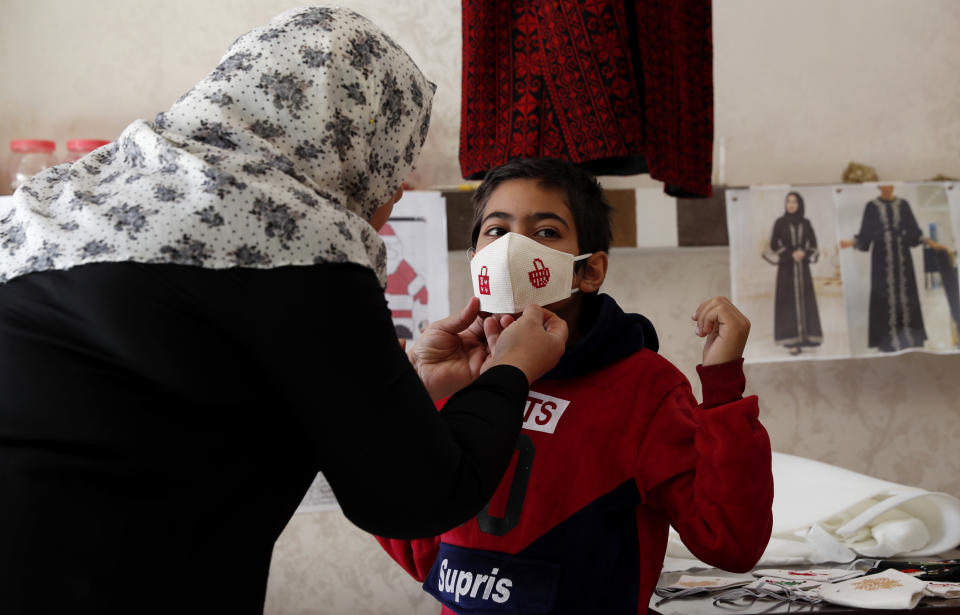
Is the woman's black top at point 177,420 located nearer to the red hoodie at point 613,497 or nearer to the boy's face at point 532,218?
the red hoodie at point 613,497

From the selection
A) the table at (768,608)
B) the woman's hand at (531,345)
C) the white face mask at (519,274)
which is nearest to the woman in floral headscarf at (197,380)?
the woman's hand at (531,345)

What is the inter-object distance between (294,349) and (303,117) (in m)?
0.26

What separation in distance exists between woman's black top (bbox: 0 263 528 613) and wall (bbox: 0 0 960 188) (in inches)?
76.6

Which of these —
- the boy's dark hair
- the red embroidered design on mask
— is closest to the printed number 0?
the red embroidered design on mask

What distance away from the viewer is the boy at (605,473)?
1.07 meters

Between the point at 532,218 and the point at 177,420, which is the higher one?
the point at 532,218

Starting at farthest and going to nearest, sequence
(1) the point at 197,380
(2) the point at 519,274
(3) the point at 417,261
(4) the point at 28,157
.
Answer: (3) the point at 417,261 → (4) the point at 28,157 → (2) the point at 519,274 → (1) the point at 197,380

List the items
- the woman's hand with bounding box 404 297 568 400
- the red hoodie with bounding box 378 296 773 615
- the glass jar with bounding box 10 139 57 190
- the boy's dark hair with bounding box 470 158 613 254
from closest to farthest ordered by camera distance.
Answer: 1. the red hoodie with bounding box 378 296 773 615
2. the woman's hand with bounding box 404 297 568 400
3. the boy's dark hair with bounding box 470 158 613 254
4. the glass jar with bounding box 10 139 57 190

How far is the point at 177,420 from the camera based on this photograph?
27.1 inches

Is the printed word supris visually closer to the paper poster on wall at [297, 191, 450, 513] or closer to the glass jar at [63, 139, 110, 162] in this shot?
the paper poster on wall at [297, 191, 450, 513]

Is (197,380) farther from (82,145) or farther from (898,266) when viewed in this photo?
(898,266)

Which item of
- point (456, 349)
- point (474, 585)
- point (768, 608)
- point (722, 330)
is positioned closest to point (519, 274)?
point (456, 349)

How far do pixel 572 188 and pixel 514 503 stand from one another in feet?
1.73

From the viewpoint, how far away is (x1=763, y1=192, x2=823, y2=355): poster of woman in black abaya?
2.50 meters
